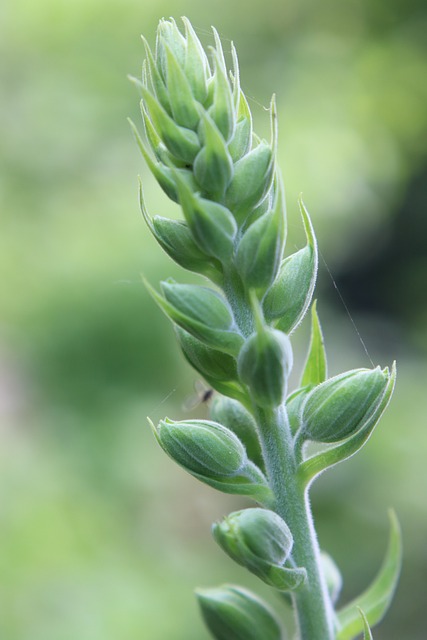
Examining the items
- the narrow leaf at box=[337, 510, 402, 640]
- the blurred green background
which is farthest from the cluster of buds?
the blurred green background

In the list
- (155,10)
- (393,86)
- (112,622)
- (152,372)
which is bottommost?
(112,622)

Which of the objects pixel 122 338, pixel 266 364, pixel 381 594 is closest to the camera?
pixel 266 364

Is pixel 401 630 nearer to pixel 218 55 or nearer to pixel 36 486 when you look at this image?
pixel 36 486

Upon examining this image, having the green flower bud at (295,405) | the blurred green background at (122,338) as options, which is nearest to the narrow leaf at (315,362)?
the green flower bud at (295,405)

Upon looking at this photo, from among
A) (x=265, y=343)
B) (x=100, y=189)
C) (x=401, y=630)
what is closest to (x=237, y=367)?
(x=265, y=343)

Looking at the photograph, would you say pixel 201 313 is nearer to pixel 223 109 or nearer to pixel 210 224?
pixel 210 224

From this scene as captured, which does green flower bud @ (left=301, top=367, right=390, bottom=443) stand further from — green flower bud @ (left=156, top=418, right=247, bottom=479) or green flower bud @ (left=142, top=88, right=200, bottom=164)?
green flower bud @ (left=142, top=88, right=200, bottom=164)

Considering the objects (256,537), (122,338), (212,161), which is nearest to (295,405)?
(256,537)
